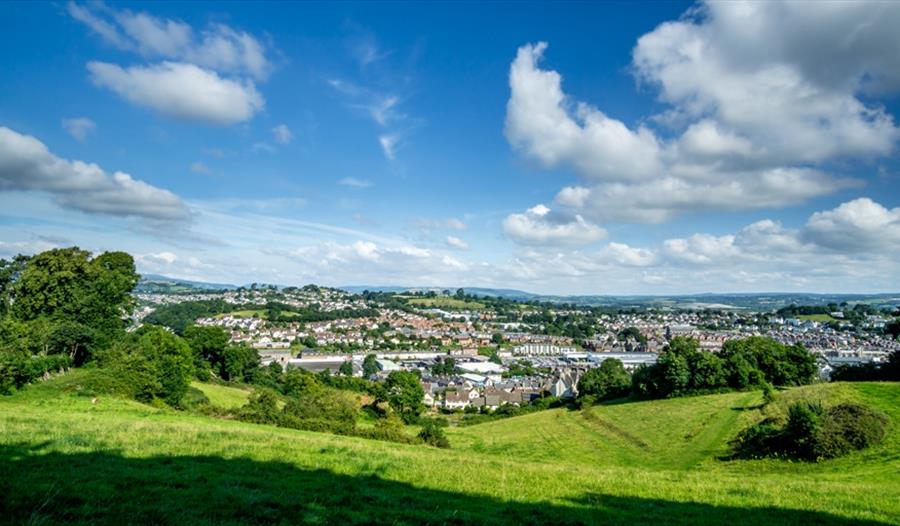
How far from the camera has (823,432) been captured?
71.8ft

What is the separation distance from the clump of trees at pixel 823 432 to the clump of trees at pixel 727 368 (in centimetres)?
2752

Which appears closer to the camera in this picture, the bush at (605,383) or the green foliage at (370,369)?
the bush at (605,383)

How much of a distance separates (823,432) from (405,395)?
45998mm

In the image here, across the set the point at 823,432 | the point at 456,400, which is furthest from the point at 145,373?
the point at 456,400

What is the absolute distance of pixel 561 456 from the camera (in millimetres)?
35500

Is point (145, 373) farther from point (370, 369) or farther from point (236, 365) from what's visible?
point (370, 369)

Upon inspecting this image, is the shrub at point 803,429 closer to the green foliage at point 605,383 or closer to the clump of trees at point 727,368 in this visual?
the clump of trees at point 727,368

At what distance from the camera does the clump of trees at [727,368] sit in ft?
167

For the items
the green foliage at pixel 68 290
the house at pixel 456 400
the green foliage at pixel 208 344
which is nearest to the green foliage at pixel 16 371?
the green foliage at pixel 68 290

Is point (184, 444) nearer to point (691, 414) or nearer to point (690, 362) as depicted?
point (691, 414)

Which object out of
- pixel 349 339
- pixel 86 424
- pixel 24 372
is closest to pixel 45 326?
pixel 24 372

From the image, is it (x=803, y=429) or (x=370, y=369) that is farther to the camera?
(x=370, y=369)

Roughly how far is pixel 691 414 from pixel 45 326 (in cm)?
5038

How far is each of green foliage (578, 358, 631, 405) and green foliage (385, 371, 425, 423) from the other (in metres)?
22.3
